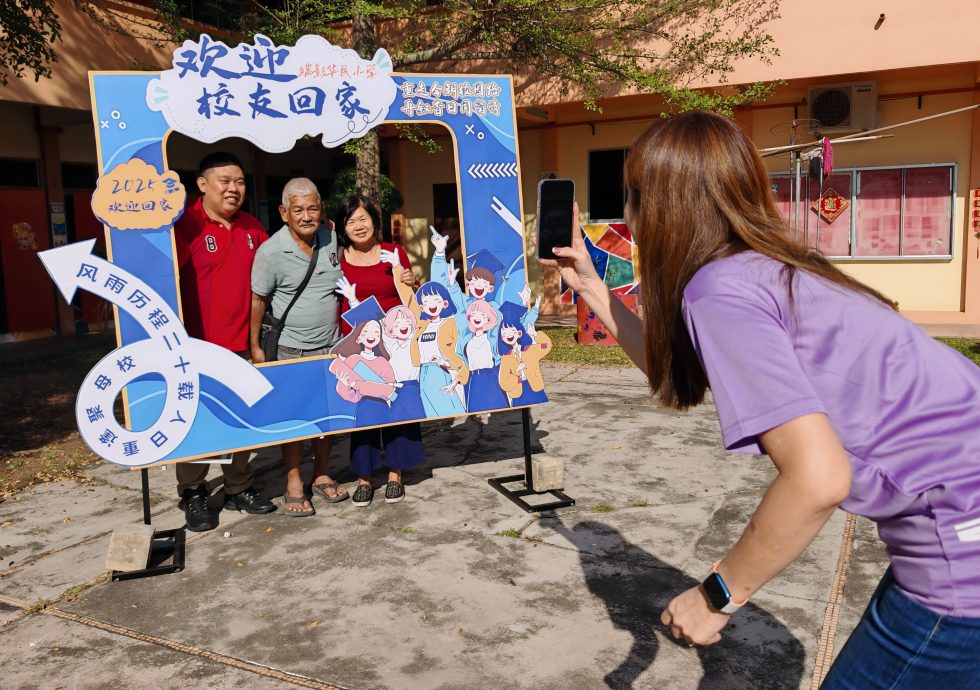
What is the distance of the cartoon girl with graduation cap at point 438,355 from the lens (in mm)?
4840

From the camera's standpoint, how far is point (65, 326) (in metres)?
13.3

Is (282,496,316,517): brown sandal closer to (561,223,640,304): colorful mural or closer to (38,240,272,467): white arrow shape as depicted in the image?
(38,240,272,467): white arrow shape

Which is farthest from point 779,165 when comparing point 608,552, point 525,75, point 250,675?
point 250,675

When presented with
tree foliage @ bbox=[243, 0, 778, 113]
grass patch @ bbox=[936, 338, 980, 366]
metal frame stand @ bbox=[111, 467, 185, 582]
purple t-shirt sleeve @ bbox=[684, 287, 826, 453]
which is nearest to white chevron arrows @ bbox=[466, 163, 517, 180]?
metal frame stand @ bbox=[111, 467, 185, 582]

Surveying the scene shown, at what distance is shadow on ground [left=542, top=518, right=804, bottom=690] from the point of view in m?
3.05

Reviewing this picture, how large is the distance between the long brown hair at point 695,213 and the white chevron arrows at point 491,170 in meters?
3.25

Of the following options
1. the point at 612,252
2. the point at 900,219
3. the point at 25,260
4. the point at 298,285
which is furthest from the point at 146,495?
the point at 900,219

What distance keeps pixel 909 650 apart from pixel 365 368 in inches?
141

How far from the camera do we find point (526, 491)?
507 centimetres

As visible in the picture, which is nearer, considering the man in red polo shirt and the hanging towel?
the man in red polo shirt

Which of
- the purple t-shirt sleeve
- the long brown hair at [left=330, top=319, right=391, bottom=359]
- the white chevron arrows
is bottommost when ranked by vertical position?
the long brown hair at [left=330, top=319, right=391, bottom=359]

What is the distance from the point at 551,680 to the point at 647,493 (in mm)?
2146

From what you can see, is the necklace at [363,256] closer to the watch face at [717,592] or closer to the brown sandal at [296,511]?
the brown sandal at [296,511]

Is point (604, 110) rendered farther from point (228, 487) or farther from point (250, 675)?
point (250, 675)
